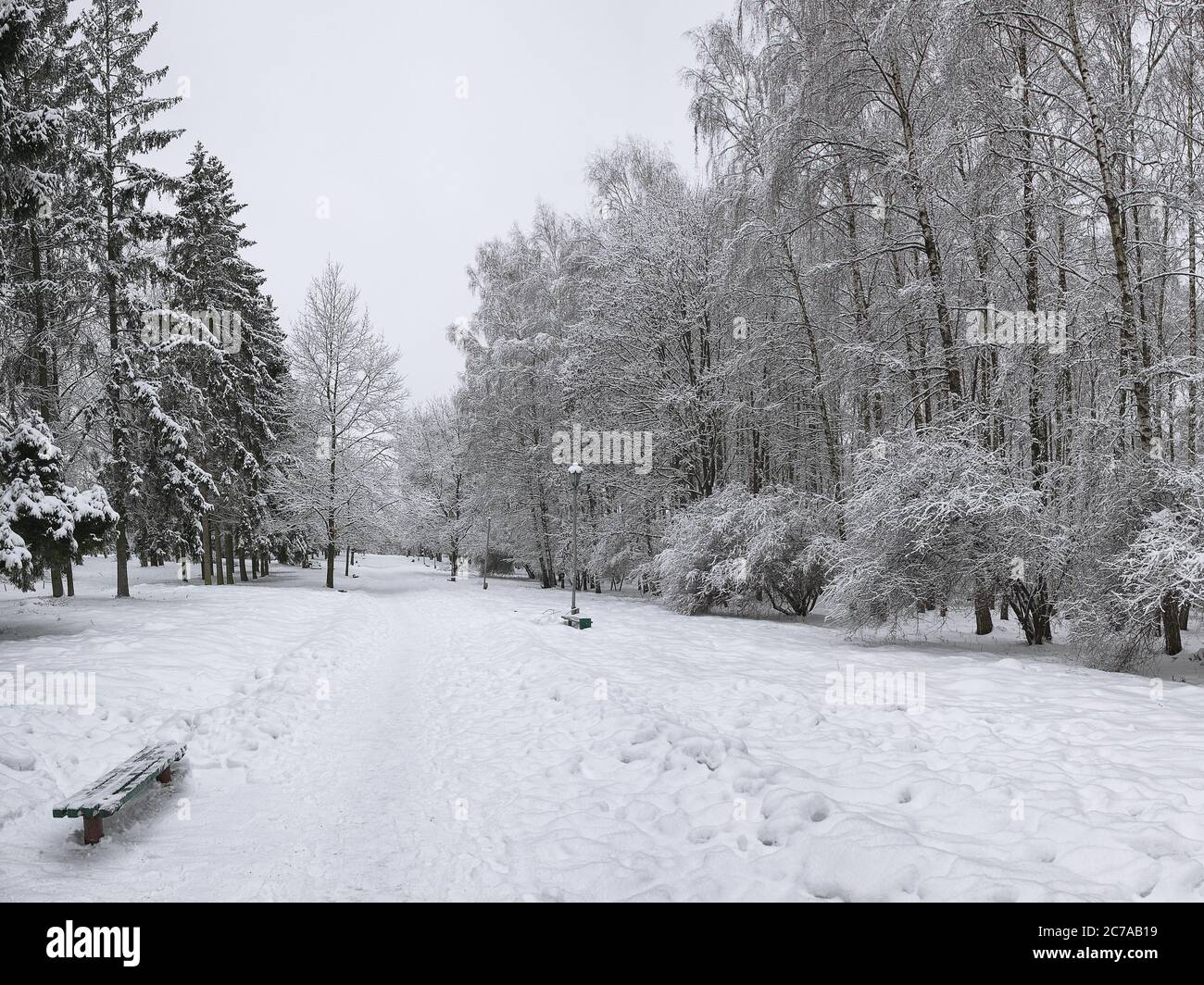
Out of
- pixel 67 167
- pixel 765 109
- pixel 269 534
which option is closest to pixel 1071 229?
pixel 765 109

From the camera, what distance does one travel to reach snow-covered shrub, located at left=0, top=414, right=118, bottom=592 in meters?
8.01

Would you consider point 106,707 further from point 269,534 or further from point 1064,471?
point 269,534

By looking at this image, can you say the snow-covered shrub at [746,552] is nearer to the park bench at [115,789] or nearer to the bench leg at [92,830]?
the park bench at [115,789]

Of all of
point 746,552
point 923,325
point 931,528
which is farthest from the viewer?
point 746,552

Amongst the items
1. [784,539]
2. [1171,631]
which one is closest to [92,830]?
[784,539]

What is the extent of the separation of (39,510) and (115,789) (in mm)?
6716

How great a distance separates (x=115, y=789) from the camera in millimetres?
3729

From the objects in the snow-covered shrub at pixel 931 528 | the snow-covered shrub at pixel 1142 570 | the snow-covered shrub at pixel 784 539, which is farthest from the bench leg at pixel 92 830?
the snow-covered shrub at pixel 784 539

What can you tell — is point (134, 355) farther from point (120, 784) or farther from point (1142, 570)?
point (1142, 570)

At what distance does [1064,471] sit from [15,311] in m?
18.1

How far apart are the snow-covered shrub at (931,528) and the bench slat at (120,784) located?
325 inches

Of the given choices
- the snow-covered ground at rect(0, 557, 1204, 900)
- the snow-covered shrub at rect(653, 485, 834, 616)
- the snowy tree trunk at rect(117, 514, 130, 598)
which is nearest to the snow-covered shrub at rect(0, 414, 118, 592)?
the snow-covered ground at rect(0, 557, 1204, 900)

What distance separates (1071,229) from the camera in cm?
1131

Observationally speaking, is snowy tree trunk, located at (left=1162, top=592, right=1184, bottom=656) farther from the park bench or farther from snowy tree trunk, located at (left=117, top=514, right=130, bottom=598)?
snowy tree trunk, located at (left=117, top=514, right=130, bottom=598)
